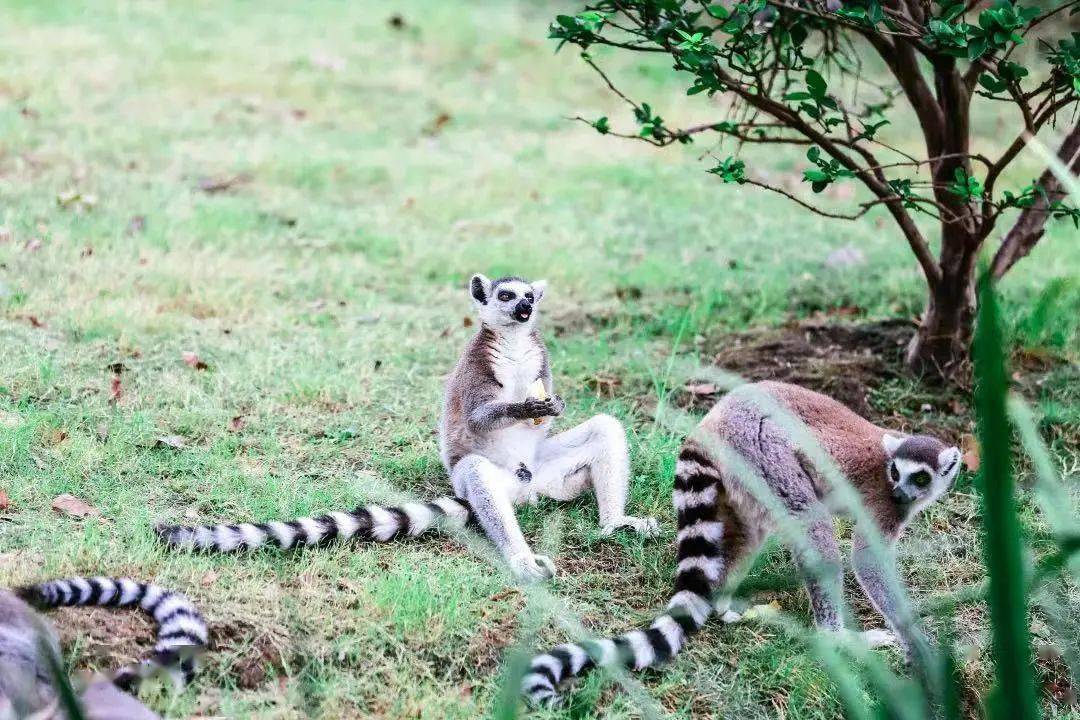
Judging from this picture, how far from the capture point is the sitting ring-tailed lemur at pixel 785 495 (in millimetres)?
3678

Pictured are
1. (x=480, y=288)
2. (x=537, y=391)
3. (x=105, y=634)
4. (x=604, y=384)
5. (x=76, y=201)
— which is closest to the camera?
(x=105, y=634)

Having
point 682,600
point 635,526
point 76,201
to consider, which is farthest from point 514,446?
point 76,201

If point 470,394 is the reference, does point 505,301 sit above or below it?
above

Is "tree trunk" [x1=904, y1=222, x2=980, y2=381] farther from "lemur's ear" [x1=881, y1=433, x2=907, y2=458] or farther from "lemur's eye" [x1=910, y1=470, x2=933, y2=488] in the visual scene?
"lemur's eye" [x1=910, y1=470, x2=933, y2=488]

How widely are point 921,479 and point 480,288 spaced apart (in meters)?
1.88

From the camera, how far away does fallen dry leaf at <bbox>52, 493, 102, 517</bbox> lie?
4.00 m

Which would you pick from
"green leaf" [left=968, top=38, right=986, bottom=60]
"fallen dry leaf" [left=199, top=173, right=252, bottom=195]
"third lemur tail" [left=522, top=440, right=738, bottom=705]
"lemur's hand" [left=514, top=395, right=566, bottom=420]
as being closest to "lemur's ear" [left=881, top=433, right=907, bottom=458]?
"third lemur tail" [left=522, top=440, right=738, bottom=705]

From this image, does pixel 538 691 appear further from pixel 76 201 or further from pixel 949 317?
pixel 76 201

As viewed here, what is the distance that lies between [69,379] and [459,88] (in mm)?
7179

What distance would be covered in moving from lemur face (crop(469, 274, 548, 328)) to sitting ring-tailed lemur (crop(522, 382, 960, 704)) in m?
0.89

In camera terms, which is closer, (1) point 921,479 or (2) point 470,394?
(1) point 921,479

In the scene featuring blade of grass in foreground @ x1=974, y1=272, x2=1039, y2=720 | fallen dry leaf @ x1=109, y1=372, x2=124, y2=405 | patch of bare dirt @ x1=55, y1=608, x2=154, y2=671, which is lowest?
patch of bare dirt @ x1=55, y1=608, x2=154, y2=671

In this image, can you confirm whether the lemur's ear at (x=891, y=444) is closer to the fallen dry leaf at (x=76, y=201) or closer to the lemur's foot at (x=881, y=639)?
the lemur's foot at (x=881, y=639)

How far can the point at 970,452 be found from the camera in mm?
4984
